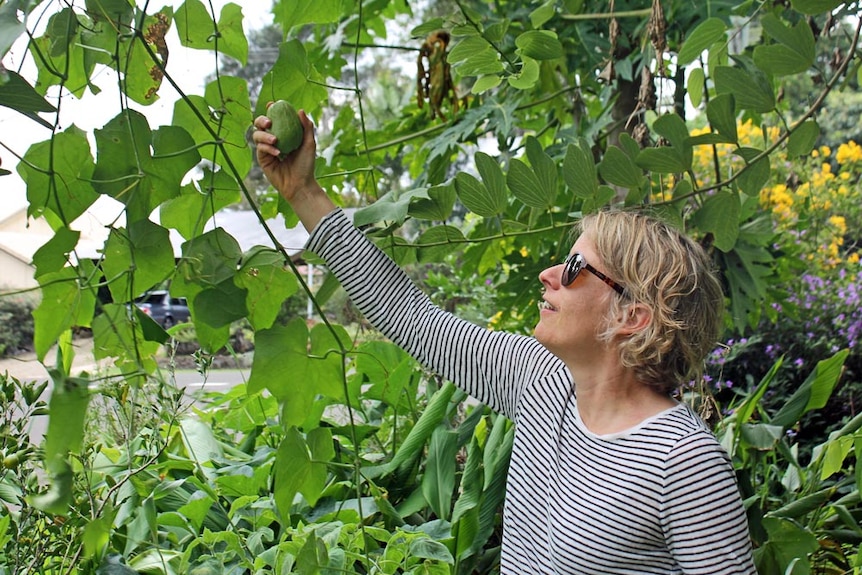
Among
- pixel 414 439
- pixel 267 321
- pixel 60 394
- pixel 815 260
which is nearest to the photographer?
pixel 60 394

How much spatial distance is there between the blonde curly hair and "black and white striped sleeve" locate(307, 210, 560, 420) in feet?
0.49

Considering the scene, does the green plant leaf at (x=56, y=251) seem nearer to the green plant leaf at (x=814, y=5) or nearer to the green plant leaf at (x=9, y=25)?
the green plant leaf at (x=9, y=25)

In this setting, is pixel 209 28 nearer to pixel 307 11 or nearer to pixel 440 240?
pixel 307 11

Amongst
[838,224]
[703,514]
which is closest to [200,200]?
[703,514]

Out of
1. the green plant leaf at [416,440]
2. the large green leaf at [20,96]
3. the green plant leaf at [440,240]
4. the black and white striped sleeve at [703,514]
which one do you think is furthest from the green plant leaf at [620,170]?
the large green leaf at [20,96]

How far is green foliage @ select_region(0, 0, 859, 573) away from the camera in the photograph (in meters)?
0.74

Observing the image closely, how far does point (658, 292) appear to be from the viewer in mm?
1061

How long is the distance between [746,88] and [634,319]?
31cm

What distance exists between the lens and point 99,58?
0.83 meters

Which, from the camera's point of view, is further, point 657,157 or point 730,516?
point 657,157

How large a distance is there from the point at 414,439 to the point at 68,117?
0.96 metres

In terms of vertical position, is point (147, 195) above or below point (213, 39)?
below

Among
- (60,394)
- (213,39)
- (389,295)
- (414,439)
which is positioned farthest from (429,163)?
(60,394)

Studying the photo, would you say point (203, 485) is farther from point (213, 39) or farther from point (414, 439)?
point (213, 39)
